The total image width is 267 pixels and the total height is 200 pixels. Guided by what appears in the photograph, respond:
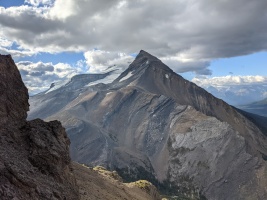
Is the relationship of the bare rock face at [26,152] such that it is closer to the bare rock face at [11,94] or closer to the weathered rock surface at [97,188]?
the bare rock face at [11,94]

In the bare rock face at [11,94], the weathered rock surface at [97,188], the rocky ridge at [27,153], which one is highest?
the bare rock face at [11,94]

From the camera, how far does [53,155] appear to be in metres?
47.2

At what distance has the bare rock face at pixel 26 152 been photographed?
38250 millimetres

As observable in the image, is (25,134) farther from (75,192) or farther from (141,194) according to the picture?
(141,194)

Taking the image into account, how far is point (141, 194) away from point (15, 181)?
64.4 metres

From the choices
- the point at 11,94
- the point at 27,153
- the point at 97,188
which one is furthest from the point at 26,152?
the point at 97,188

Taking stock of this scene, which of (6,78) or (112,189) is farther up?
(6,78)

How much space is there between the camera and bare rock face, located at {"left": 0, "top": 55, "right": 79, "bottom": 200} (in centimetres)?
3825

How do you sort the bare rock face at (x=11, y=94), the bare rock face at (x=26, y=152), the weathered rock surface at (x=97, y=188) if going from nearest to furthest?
the bare rock face at (x=26, y=152)
the bare rock face at (x=11, y=94)
the weathered rock surface at (x=97, y=188)

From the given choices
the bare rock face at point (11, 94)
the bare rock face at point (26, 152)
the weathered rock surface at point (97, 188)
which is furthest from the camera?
the weathered rock surface at point (97, 188)

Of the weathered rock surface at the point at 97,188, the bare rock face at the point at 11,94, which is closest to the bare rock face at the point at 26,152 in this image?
the bare rock face at the point at 11,94

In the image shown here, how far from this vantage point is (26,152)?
149 feet

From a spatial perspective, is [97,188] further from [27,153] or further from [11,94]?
[27,153]

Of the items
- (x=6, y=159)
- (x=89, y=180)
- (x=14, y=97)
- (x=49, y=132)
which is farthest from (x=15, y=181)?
(x=89, y=180)
